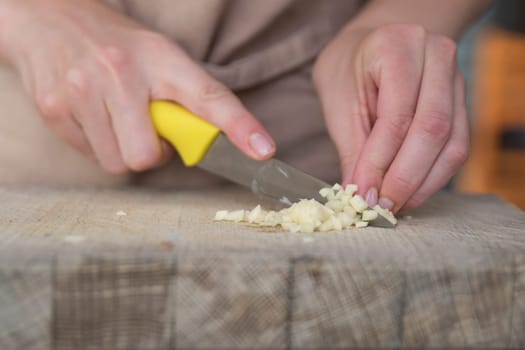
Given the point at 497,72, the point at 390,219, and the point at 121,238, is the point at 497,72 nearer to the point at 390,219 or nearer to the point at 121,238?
the point at 390,219

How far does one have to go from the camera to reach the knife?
38.1 inches

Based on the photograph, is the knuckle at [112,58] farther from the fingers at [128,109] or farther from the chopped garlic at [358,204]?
the chopped garlic at [358,204]

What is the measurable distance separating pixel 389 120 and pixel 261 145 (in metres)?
0.15

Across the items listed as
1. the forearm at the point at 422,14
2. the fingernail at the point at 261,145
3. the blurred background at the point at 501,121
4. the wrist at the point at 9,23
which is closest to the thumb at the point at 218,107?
the fingernail at the point at 261,145

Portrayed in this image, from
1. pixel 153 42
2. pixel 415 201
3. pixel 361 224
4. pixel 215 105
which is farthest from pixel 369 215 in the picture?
pixel 153 42

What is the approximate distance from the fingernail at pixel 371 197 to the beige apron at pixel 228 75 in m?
0.31

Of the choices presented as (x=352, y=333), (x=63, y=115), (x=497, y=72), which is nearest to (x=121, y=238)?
(x=352, y=333)

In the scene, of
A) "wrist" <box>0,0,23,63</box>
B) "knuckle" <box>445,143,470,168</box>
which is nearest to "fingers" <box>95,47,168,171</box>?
"wrist" <box>0,0,23,63</box>

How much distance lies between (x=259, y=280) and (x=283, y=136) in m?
0.57

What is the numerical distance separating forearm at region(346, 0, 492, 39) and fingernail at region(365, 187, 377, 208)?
1.08 ft

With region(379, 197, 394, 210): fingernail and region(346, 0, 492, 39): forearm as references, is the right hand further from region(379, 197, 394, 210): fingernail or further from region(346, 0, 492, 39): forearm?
region(346, 0, 492, 39): forearm

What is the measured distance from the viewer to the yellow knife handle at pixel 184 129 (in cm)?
97

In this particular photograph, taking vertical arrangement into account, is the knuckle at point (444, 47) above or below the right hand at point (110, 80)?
above

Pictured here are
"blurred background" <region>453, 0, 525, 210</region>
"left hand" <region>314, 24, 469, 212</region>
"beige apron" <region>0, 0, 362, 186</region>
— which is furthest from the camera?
"blurred background" <region>453, 0, 525, 210</region>
